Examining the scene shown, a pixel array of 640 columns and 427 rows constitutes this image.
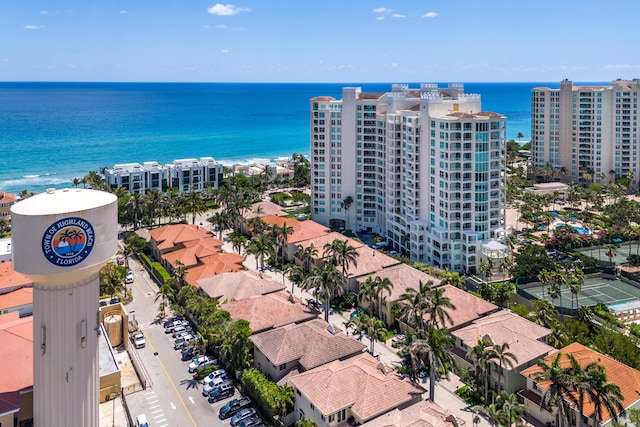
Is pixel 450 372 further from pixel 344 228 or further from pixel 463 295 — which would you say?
pixel 344 228

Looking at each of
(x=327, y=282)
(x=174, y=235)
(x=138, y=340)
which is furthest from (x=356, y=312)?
(x=174, y=235)

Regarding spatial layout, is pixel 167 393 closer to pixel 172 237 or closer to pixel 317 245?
pixel 317 245

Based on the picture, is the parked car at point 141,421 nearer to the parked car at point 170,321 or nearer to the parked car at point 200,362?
the parked car at point 200,362

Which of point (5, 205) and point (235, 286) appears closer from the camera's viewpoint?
point (235, 286)

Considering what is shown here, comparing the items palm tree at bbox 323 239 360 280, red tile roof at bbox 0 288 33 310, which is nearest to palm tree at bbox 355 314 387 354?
palm tree at bbox 323 239 360 280

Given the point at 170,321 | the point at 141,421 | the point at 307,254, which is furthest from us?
the point at 307,254

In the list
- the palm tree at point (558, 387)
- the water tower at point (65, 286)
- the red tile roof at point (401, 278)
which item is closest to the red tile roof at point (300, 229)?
the red tile roof at point (401, 278)

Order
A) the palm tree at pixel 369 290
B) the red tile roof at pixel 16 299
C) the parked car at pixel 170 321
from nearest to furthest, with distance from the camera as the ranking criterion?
the red tile roof at pixel 16 299
the palm tree at pixel 369 290
the parked car at pixel 170 321
